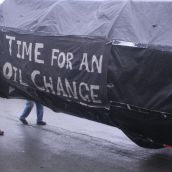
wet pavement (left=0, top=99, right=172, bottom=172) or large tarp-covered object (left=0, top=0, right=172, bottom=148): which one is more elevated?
large tarp-covered object (left=0, top=0, right=172, bottom=148)

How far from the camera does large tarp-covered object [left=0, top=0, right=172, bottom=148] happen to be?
230 inches

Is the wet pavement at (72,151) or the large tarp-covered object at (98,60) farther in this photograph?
the wet pavement at (72,151)

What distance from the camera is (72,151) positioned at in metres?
7.94

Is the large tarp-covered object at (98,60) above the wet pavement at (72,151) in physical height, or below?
above

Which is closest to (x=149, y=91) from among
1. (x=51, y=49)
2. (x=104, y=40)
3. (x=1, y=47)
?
(x=104, y=40)

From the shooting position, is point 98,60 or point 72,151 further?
point 72,151

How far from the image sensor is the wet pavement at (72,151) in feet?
23.0

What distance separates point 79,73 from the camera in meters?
6.45

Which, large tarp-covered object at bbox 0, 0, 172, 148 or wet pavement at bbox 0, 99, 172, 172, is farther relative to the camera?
wet pavement at bbox 0, 99, 172, 172

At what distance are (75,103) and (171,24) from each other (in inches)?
69.1

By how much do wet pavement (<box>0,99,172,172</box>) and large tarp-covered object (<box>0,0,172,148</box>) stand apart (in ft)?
1.60

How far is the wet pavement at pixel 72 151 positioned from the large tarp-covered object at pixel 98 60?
19.2 inches

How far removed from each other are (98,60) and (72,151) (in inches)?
91.7

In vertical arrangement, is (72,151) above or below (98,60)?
below
